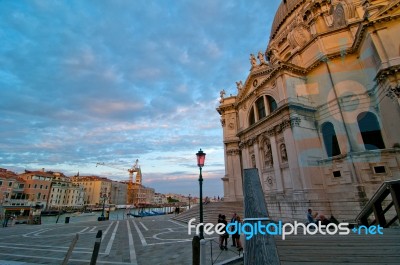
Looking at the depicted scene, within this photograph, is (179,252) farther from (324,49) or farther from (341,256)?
(324,49)

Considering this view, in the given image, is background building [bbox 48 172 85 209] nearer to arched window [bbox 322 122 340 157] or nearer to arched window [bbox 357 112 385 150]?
arched window [bbox 322 122 340 157]

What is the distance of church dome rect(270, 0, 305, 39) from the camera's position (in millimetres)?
27844

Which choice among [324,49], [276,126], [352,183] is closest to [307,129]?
[276,126]

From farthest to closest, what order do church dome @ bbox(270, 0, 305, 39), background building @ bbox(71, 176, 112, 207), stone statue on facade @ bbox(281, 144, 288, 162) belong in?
1. background building @ bbox(71, 176, 112, 207)
2. church dome @ bbox(270, 0, 305, 39)
3. stone statue on facade @ bbox(281, 144, 288, 162)

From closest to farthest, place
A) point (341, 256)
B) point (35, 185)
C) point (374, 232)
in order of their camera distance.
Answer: point (341, 256) < point (374, 232) < point (35, 185)

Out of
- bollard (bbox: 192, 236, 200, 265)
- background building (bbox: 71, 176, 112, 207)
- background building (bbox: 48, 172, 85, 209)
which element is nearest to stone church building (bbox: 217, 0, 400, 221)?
bollard (bbox: 192, 236, 200, 265)

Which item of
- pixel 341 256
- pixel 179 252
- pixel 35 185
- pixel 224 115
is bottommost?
pixel 179 252

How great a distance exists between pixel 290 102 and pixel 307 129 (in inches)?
112

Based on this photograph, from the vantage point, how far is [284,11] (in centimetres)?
3012

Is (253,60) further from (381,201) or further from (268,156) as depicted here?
(381,201)

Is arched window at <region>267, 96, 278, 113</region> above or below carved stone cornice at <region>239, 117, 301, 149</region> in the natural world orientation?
above

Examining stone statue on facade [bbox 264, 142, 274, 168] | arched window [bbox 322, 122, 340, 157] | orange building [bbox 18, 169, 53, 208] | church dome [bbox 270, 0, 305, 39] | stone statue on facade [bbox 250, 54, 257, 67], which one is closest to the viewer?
arched window [bbox 322, 122, 340, 157]

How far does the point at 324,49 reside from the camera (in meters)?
18.7

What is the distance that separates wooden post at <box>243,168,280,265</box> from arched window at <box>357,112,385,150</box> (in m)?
15.8
